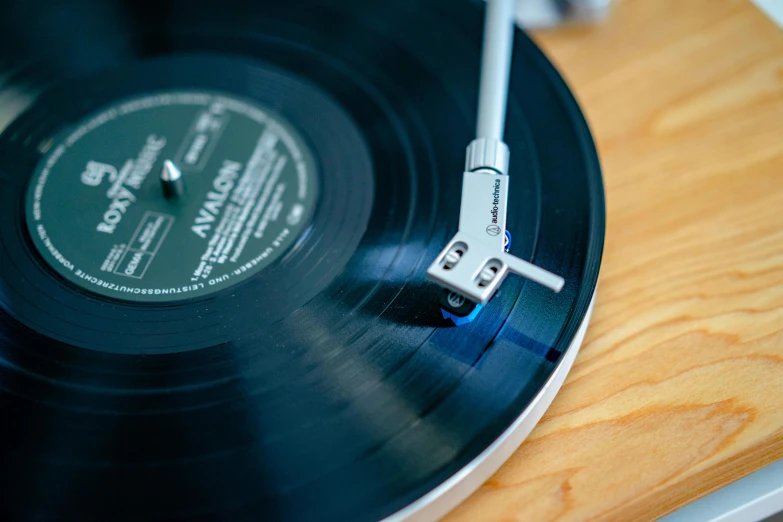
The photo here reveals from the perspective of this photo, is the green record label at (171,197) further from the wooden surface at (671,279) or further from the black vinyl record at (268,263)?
the wooden surface at (671,279)

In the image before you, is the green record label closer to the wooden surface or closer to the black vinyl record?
the black vinyl record

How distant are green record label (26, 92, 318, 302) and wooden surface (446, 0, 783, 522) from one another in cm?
30

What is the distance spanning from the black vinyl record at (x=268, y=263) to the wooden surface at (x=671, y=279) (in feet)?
0.23

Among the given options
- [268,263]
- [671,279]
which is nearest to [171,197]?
[268,263]

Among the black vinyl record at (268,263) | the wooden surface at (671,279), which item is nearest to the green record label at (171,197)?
the black vinyl record at (268,263)

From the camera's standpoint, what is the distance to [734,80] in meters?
0.85

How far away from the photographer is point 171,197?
753 millimetres

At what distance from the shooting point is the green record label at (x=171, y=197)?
71 centimetres

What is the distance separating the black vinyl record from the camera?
579 millimetres

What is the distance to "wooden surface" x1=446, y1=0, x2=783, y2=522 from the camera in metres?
0.62

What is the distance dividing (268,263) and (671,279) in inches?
14.6

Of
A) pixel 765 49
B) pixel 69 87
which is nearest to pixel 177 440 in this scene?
pixel 69 87

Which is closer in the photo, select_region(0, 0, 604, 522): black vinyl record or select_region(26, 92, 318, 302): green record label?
select_region(0, 0, 604, 522): black vinyl record

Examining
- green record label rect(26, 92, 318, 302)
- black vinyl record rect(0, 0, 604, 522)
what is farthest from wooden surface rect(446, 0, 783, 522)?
green record label rect(26, 92, 318, 302)
